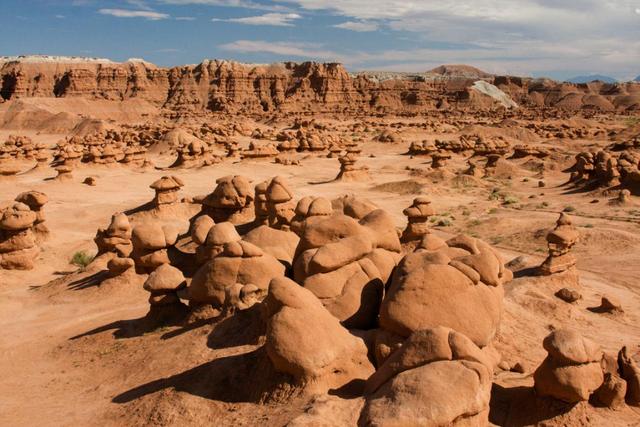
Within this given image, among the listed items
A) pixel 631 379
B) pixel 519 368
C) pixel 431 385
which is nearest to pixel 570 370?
pixel 631 379

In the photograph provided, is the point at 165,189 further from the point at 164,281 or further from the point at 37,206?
the point at 164,281

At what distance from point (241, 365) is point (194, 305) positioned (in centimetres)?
285

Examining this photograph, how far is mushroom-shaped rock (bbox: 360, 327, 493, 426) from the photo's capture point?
5.42 meters

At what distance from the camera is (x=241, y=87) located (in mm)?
101125

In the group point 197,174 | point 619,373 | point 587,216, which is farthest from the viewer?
point 197,174

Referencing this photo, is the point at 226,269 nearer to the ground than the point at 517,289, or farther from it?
farther from it

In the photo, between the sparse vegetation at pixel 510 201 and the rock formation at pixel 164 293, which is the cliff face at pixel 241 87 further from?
the rock formation at pixel 164 293

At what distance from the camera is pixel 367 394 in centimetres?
641

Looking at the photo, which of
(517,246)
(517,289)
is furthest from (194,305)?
(517,246)

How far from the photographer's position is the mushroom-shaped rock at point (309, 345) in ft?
22.5

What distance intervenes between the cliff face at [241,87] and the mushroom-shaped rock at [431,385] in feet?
295

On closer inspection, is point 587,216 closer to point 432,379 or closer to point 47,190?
point 432,379

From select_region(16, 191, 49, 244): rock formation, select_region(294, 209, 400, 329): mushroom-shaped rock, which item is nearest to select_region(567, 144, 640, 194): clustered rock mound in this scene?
select_region(294, 209, 400, 329): mushroom-shaped rock

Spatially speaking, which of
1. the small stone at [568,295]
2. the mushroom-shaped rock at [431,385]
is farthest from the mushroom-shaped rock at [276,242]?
the small stone at [568,295]
